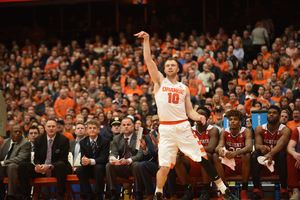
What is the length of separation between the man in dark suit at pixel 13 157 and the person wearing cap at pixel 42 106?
14.7 feet

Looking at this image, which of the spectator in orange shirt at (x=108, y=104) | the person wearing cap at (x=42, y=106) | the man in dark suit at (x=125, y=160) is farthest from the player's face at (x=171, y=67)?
the person wearing cap at (x=42, y=106)

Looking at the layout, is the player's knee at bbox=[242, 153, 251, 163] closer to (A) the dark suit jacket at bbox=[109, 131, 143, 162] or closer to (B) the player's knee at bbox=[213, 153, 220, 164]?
(B) the player's knee at bbox=[213, 153, 220, 164]

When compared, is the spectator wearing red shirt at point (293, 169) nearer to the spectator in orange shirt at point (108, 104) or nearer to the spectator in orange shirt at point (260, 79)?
the spectator in orange shirt at point (260, 79)

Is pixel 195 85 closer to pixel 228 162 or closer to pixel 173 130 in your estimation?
pixel 228 162

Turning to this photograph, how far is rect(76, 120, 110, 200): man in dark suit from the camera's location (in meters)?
6.94

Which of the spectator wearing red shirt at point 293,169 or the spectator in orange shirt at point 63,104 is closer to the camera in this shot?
the spectator wearing red shirt at point 293,169

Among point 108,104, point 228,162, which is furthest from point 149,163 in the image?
point 108,104

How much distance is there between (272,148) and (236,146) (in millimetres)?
612

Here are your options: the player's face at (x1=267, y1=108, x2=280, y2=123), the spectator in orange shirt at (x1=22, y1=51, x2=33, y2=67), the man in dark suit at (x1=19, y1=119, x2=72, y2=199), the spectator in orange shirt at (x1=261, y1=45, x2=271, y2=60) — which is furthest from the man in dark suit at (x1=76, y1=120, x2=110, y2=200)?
the spectator in orange shirt at (x1=22, y1=51, x2=33, y2=67)

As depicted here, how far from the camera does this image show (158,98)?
5.64 metres

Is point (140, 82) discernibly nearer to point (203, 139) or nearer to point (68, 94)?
point (68, 94)

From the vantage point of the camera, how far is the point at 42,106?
12.7m

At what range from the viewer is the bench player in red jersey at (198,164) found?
635cm

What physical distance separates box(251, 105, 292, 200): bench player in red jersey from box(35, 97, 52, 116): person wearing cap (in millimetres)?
7961
